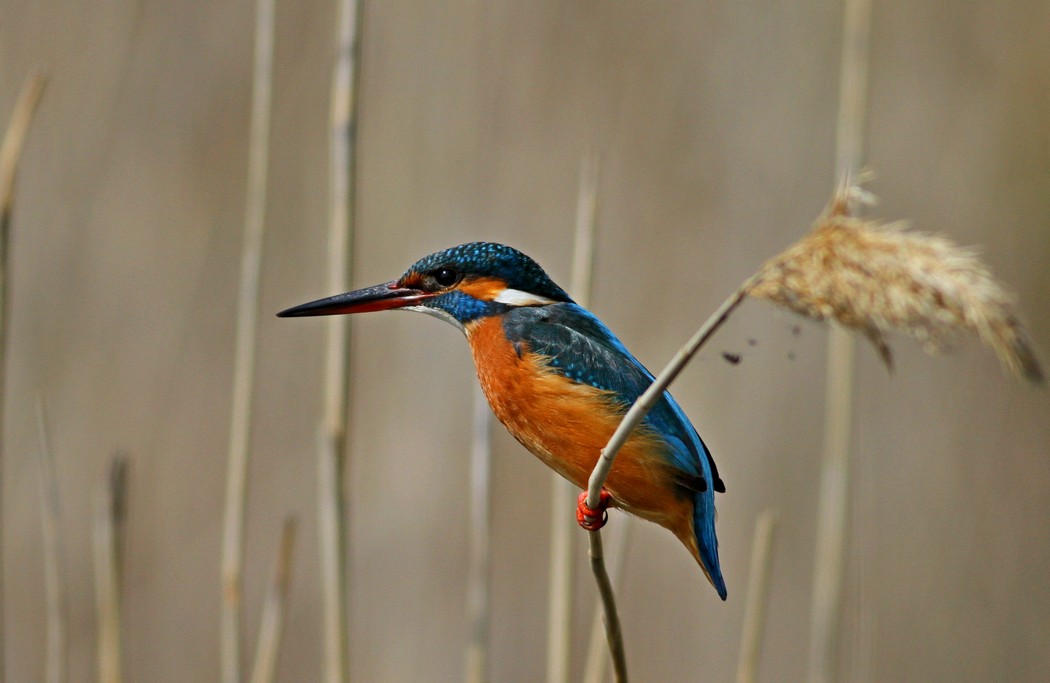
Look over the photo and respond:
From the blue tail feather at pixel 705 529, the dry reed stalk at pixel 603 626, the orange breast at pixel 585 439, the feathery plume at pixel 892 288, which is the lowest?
the dry reed stalk at pixel 603 626

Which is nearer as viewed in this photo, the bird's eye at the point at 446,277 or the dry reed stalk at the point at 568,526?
the bird's eye at the point at 446,277

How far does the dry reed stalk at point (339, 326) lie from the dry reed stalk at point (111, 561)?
402 millimetres

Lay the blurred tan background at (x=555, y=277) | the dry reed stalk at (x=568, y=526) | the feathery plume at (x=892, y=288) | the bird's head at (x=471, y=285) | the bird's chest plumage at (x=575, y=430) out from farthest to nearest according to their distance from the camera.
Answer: the blurred tan background at (x=555, y=277), the dry reed stalk at (x=568, y=526), the bird's head at (x=471, y=285), the bird's chest plumage at (x=575, y=430), the feathery plume at (x=892, y=288)

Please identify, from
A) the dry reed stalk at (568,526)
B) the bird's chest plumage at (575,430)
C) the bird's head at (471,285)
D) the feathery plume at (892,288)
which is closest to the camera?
the feathery plume at (892,288)

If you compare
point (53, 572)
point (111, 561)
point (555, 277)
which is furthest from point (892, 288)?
point (555, 277)

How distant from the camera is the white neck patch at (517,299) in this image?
1611 mm

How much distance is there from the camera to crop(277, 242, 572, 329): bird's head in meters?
1.60

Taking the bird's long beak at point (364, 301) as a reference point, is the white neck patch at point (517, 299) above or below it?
above

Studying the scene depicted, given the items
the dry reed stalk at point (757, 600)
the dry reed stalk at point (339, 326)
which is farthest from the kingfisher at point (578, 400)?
the dry reed stalk at point (757, 600)

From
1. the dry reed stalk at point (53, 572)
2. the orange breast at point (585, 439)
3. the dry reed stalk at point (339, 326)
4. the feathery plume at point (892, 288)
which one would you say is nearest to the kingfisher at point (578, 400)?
the orange breast at point (585, 439)

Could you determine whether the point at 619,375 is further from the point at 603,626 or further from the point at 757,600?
the point at 757,600

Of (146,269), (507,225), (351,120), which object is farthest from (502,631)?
(351,120)

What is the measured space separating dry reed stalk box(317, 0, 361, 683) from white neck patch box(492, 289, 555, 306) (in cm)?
24

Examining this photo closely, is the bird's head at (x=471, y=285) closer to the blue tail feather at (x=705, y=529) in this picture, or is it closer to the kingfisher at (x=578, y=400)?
the kingfisher at (x=578, y=400)
